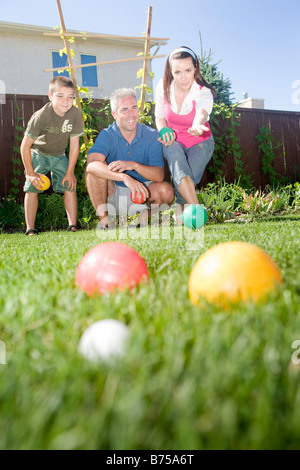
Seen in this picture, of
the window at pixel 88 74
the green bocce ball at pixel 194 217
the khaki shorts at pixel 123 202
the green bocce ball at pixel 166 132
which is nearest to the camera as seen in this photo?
the green bocce ball at pixel 194 217

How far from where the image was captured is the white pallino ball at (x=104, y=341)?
1.14m

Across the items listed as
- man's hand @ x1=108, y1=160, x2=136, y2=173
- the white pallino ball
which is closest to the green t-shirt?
man's hand @ x1=108, y1=160, x2=136, y2=173

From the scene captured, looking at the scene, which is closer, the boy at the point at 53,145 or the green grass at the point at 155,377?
the green grass at the point at 155,377

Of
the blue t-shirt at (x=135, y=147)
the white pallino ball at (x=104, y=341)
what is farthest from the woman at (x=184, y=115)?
the white pallino ball at (x=104, y=341)

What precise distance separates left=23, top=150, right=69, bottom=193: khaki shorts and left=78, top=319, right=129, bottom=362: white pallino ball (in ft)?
15.3

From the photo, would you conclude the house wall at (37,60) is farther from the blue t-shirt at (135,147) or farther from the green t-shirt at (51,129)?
the blue t-shirt at (135,147)

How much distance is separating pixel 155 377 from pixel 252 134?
30.4 ft

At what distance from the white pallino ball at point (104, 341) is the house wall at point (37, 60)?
13838 mm

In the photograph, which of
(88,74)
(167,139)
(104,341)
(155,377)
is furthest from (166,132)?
(88,74)

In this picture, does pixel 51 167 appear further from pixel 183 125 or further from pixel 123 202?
pixel 183 125

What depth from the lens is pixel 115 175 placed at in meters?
4.80

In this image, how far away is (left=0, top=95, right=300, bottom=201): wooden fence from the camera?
7727 millimetres

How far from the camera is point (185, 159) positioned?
5039 millimetres

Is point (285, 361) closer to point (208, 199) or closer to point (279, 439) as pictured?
point (279, 439)
